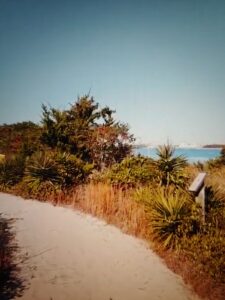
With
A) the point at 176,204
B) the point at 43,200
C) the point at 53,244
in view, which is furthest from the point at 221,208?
the point at 43,200

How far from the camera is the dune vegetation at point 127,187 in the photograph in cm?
578

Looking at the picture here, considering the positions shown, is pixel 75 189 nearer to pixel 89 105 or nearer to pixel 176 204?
pixel 176 204

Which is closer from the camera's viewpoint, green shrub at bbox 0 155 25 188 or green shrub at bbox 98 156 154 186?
green shrub at bbox 98 156 154 186

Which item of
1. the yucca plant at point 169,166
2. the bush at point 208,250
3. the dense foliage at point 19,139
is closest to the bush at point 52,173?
the dense foliage at point 19,139

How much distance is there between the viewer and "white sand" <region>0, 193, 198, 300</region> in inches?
185

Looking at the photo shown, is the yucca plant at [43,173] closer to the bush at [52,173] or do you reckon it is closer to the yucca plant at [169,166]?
the bush at [52,173]

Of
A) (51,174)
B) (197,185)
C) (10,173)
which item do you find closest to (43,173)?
(51,174)

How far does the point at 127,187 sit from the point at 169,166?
1.86 meters

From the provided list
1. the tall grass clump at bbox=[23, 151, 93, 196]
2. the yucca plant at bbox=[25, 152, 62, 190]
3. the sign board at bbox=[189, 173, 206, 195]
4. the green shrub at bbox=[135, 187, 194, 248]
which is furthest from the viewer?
the yucca plant at bbox=[25, 152, 62, 190]

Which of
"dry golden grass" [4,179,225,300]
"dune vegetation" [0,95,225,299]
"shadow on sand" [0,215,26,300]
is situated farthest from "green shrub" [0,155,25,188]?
"shadow on sand" [0,215,26,300]

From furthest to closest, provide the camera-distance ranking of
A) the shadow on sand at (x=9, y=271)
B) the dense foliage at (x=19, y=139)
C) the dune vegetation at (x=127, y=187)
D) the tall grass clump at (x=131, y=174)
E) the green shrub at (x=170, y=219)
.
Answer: the dense foliage at (x=19, y=139) < the tall grass clump at (x=131, y=174) < the green shrub at (x=170, y=219) < the dune vegetation at (x=127, y=187) < the shadow on sand at (x=9, y=271)

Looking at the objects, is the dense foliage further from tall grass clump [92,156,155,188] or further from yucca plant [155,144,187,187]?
yucca plant [155,144,187,187]

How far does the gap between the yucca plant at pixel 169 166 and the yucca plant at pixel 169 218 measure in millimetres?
2350

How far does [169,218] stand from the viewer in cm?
662
